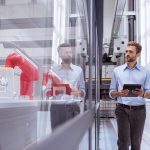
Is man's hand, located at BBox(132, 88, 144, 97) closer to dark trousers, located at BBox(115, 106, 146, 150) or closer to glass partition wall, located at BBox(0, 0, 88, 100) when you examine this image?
dark trousers, located at BBox(115, 106, 146, 150)

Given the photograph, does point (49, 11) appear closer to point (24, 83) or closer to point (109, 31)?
point (24, 83)

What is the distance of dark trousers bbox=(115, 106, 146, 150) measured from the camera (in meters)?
3.46

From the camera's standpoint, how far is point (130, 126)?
3549 mm

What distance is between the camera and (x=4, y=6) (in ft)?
1.71

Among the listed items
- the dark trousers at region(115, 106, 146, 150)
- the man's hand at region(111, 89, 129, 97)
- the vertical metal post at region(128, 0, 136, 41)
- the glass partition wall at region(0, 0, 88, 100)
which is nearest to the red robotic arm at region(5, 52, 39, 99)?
the glass partition wall at region(0, 0, 88, 100)

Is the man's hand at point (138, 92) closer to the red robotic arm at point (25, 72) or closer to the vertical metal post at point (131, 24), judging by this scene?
the red robotic arm at point (25, 72)

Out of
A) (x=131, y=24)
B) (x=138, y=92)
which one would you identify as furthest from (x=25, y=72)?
(x=131, y=24)

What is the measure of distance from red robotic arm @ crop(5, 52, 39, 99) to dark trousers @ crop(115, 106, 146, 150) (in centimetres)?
287

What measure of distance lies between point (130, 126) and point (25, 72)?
2.98 m

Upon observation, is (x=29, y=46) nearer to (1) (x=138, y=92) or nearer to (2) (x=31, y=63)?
(2) (x=31, y=63)

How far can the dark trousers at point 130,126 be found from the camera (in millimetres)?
3459

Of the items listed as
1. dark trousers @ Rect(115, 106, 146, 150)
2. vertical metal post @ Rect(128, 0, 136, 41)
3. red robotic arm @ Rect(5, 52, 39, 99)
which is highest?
vertical metal post @ Rect(128, 0, 136, 41)

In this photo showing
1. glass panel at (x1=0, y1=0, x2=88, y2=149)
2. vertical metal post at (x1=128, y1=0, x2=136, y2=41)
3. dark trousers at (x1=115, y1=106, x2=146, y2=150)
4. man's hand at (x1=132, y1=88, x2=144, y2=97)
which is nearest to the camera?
glass panel at (x1=0, y1=0, x2=88, y2=149)

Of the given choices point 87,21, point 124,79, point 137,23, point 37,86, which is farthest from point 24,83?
point 137,23
